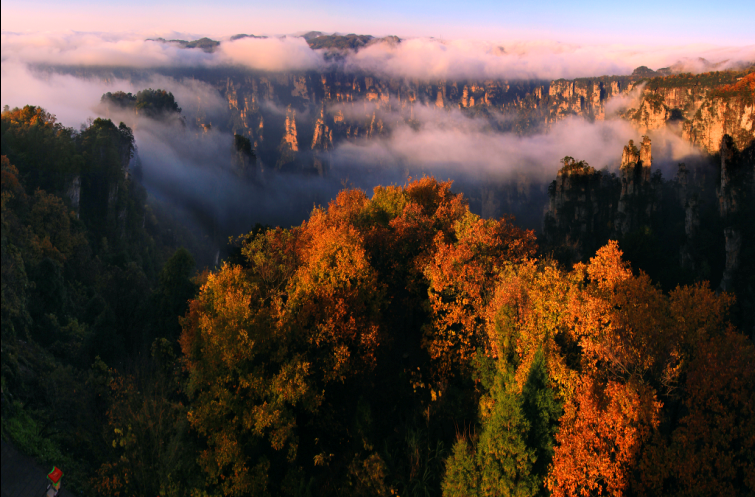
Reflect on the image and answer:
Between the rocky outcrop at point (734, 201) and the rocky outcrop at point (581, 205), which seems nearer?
the rocky outcrop at point (734, 201)

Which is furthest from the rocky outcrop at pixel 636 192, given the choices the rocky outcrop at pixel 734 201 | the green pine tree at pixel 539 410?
the green pine tree at pixel 539 410

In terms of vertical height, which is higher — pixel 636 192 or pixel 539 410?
pixel 636 192

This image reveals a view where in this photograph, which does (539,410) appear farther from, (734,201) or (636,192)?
(636,192)

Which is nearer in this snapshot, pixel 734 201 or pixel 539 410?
pixel 539 410

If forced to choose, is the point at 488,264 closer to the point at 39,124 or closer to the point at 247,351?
the point at 247,351

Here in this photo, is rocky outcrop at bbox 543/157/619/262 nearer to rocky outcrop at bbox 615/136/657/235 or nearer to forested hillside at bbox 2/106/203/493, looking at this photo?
rocky outcrop at bbox 615/136/657/235

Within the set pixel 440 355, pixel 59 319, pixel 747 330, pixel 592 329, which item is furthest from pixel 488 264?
pixel 59 319

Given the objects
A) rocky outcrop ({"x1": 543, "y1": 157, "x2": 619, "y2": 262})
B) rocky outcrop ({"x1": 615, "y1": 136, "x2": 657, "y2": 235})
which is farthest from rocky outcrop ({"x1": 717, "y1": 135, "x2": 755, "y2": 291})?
rocky outcrop ({"x1": 543, "y1": 157, "x2": 619, "y2": 262})

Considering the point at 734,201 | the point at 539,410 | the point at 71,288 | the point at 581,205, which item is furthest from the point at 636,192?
the point at 71,288

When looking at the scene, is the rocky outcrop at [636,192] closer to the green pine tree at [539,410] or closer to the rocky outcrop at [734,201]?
the rocky outcrop at [734,201]

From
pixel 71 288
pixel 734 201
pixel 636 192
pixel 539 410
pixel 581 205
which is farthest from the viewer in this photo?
pixel 581 205

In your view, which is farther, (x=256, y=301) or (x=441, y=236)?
(x=441, y=236)
